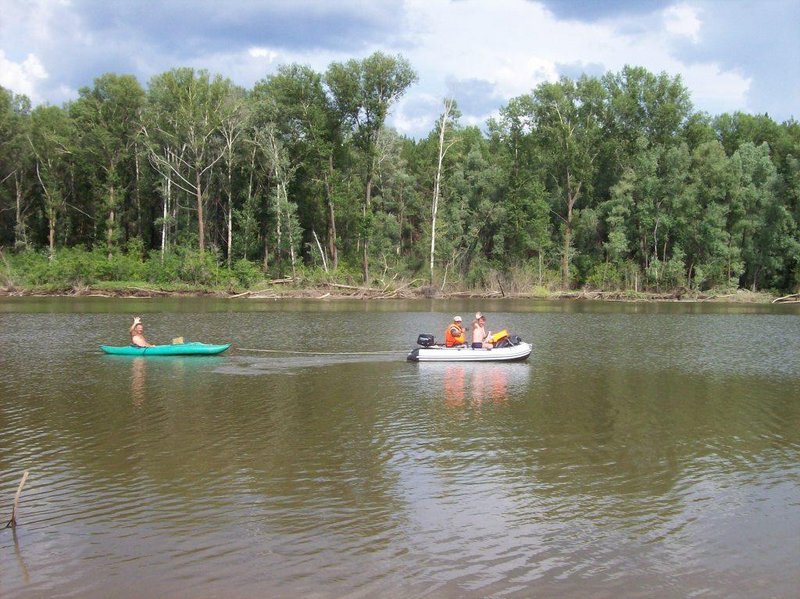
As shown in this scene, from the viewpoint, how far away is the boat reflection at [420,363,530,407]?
58.7ft

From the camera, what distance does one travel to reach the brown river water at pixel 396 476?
25.6 ft

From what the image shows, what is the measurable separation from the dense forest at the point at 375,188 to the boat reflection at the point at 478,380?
115 ft

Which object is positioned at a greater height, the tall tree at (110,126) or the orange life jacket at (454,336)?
the tall tree at (110,126)

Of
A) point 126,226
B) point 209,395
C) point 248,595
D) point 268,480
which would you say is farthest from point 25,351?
point 126,226

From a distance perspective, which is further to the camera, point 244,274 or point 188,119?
point 244,274

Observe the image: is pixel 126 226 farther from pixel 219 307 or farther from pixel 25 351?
pixel 25 351

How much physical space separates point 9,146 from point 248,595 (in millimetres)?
61868

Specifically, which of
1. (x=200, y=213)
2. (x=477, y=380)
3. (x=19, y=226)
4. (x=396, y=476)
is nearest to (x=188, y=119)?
(x=200, y=213)

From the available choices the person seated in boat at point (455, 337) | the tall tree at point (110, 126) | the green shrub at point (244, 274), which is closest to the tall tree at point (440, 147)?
the green shrub at point (244, 274)

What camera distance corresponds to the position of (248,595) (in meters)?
7.25

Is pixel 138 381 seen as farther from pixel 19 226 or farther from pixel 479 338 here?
pixel 19 226

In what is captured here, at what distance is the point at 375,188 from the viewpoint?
6644 cm

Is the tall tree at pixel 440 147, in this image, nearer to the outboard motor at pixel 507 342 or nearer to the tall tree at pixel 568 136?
the tall tree at pixel 568 136

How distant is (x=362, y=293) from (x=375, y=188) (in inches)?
588
